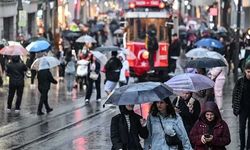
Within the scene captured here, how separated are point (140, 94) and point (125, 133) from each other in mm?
571

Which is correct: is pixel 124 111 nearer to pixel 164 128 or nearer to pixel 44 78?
pixel 164 128

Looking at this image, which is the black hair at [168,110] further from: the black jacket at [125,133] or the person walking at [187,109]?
the person walking at [187,109]

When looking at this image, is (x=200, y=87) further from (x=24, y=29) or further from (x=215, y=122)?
(x=24, y=29)

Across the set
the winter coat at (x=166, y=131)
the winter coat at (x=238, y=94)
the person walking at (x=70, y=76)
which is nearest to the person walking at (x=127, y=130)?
the winter coat at (x=166, y=131)

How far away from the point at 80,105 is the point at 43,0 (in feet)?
112

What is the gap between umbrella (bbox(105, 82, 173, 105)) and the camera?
1021 cm

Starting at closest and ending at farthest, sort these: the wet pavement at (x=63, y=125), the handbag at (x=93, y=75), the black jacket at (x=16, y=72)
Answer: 1. the wet pavement at (x=63, y=125)
2. the black jacket at (x=16, y=72)
3. the handbag at (x=93, y=75)

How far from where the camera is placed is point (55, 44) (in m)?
48.0

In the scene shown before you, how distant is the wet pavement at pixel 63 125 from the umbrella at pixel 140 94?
18.8ft

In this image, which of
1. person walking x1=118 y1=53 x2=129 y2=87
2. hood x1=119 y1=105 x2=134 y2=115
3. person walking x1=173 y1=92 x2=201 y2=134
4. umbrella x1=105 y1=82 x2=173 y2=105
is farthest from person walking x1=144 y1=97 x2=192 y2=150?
person walking x1=118 y1=53 x2=129 y2=87

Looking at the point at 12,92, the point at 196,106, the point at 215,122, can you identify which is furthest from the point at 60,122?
the point at 215,122

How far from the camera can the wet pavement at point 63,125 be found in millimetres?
17312

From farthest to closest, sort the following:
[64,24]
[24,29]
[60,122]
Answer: [64,24] < [24,29] < [60,122]

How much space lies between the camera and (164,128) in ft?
32.7
